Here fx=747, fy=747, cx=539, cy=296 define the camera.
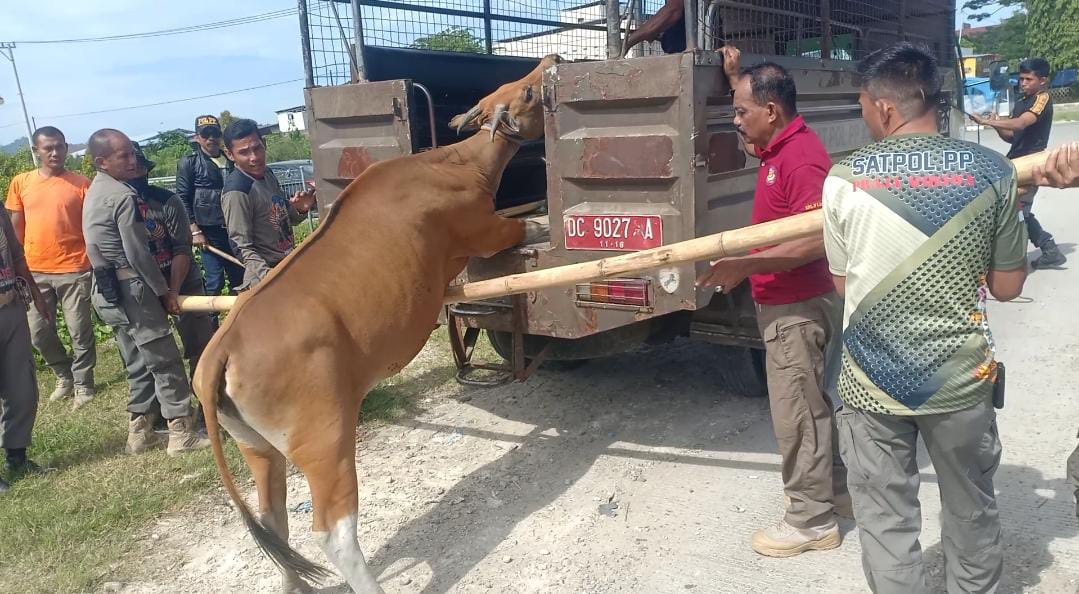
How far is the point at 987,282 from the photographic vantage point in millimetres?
2305

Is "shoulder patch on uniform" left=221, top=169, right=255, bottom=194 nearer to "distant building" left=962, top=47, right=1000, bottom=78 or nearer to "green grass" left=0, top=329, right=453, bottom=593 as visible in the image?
"green grass" left=0, top=329, right=453, bottom=593

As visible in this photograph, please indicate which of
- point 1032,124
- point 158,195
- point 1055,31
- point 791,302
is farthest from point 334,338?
point 1055,31

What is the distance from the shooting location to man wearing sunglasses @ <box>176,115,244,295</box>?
6.38 metres

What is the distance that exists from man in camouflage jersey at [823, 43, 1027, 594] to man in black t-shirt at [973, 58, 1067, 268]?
5995 mm

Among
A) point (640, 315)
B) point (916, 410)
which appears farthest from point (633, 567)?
point (916, 410)

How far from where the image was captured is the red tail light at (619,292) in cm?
357

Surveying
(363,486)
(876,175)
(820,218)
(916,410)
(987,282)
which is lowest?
(363,486)

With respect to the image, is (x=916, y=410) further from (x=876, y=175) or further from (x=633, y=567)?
(x=633, y=567)

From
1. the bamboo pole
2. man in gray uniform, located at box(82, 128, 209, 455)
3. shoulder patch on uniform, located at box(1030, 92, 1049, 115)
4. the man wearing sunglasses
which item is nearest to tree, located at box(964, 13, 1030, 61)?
shoulder patch on uniform, located at box(1030, 92, 1049, 115)

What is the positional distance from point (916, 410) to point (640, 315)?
59.8 inches

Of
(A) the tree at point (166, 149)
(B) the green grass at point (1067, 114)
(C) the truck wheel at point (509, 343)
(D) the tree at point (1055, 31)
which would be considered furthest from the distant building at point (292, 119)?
(D) the tree at point (1055, 31)

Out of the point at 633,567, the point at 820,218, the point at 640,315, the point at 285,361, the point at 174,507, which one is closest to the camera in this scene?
the point at 820,218

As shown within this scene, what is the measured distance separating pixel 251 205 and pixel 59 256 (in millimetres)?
2467

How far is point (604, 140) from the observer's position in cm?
352
